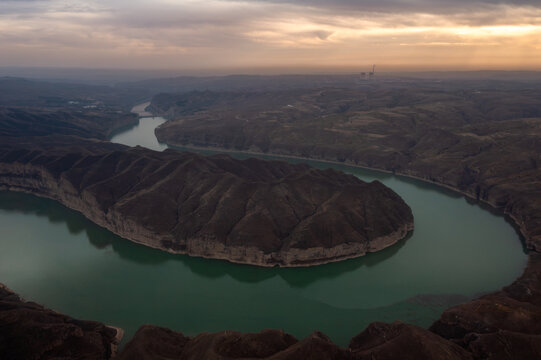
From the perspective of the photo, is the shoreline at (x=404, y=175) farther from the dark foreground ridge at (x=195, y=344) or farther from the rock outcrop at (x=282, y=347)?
the dark foreground ridge at (x=195, y=344)

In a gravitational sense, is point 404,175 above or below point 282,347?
below

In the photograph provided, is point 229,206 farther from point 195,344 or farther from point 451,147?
point 451,147

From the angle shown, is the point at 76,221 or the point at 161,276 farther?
the point at 76,221

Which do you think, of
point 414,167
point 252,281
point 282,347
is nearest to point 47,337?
point 282,347

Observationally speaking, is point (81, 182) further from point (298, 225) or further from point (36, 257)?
point (298, 225)

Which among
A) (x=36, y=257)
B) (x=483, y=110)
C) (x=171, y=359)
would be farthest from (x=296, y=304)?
(x=483, y=110)
